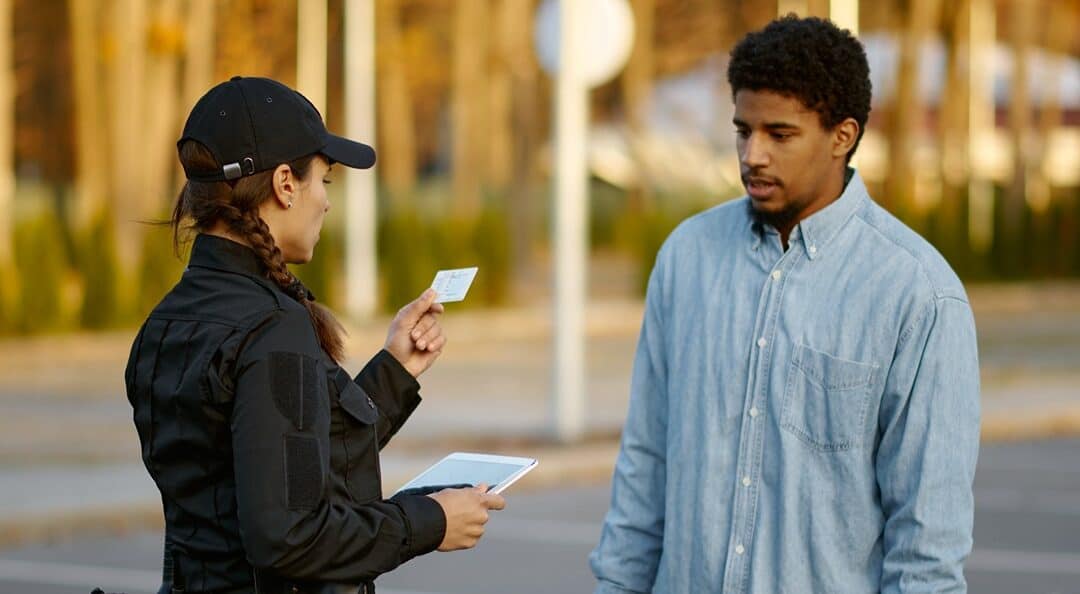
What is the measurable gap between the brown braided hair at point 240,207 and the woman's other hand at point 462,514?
1.29 feet

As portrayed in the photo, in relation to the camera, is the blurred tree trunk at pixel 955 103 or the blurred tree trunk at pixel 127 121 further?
the blurred tree trunk at pixel 955 103

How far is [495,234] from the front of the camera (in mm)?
26812

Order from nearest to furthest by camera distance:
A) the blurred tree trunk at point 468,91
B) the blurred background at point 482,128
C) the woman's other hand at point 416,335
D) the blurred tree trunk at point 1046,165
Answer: the woman's other hand at point 416,335
the blurred background at point 482,128
the blurred tree trunk at point 1046,165
the blurred tree trunk at point 468,91

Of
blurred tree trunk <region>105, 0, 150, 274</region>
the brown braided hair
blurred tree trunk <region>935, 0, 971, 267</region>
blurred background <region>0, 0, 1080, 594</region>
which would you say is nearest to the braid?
the brown braided hair

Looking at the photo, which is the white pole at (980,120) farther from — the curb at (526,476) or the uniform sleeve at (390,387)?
the uniform sleeve at (390,387)

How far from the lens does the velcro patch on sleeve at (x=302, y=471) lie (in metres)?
3.01

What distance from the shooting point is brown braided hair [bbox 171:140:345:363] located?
320cm

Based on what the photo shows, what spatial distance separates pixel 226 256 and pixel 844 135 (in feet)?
4.05

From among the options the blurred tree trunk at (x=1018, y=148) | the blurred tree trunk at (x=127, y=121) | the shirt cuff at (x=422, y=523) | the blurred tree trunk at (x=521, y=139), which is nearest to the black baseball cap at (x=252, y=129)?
the shirt cuff at (x=422, y=523)

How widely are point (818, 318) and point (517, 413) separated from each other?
11458 millimetres

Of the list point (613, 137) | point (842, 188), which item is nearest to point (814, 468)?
point (842, 188)

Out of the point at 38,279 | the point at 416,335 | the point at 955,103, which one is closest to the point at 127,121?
the point at 38,279

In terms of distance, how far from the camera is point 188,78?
1169 inches

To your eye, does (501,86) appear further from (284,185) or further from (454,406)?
(284,185)
